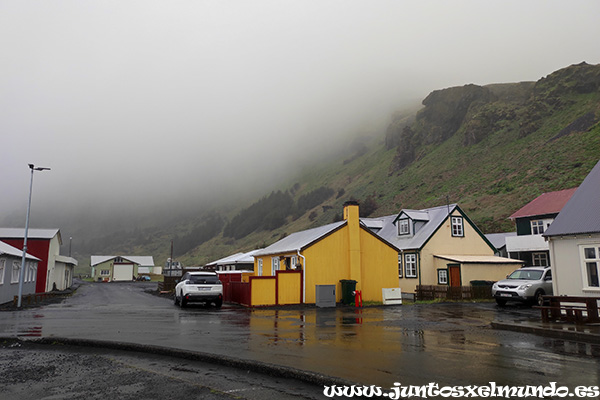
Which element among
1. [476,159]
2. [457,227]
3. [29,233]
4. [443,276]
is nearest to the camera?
[443,276]

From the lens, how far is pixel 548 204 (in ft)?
136

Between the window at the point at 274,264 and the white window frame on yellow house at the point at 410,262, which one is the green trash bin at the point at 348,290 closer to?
the window at the point at 274,264

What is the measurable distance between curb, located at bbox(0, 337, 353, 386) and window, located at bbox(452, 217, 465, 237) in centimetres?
3106

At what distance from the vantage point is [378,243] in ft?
86.6

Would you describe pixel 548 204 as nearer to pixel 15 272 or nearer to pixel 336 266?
pixel 336 266

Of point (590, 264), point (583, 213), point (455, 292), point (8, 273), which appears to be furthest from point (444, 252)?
point (8, 273)

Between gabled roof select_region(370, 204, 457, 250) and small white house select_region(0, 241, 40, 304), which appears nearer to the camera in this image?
small white house select_region(0, 241, 40, 304)

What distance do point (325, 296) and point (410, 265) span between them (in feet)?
48.9

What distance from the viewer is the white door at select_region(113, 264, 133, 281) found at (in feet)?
344

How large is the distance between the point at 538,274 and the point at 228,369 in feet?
69.1

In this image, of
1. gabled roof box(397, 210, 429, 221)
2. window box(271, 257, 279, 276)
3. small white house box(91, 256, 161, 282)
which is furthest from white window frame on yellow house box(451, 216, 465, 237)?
small white house box(91, 256, 161, 282)

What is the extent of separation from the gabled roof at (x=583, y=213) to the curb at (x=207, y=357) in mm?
13236

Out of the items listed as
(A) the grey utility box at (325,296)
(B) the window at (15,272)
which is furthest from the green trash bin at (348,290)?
(B) the window at (15,272)

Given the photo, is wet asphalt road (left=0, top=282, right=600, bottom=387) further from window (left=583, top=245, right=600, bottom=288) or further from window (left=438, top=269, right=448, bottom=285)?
window (left=438, top=269, right=448, bottom=285)
